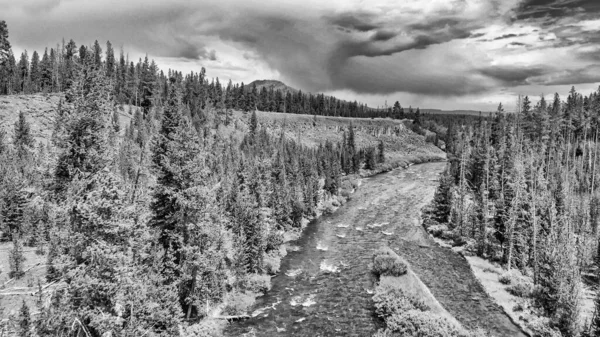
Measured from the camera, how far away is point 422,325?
33.7 meters

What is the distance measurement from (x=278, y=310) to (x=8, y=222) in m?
41.0

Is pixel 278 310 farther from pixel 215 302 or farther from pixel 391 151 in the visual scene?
pixel 391 151

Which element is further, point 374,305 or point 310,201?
point 310,201

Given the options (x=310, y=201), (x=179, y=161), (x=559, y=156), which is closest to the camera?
(x=179, y=161)

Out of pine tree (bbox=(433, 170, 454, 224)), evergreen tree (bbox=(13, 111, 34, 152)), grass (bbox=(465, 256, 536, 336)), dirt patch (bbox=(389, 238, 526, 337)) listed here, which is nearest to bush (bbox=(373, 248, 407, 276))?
dirt patch (bbox=(389, 238, 526, 337))

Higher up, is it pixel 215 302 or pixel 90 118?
pixel 90 118

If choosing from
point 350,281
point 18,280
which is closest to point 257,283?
point 350,281

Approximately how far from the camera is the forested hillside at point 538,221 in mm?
34594

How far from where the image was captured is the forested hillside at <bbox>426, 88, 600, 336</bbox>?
1362 inches

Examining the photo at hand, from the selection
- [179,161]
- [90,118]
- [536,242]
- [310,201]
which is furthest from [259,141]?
[90,118]

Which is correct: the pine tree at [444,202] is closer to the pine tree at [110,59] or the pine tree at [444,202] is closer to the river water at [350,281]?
the river water at [350,281]

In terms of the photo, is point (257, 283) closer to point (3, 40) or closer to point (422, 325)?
point (422, 325)

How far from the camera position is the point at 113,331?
53.2ft

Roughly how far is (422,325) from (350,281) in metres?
15.1
